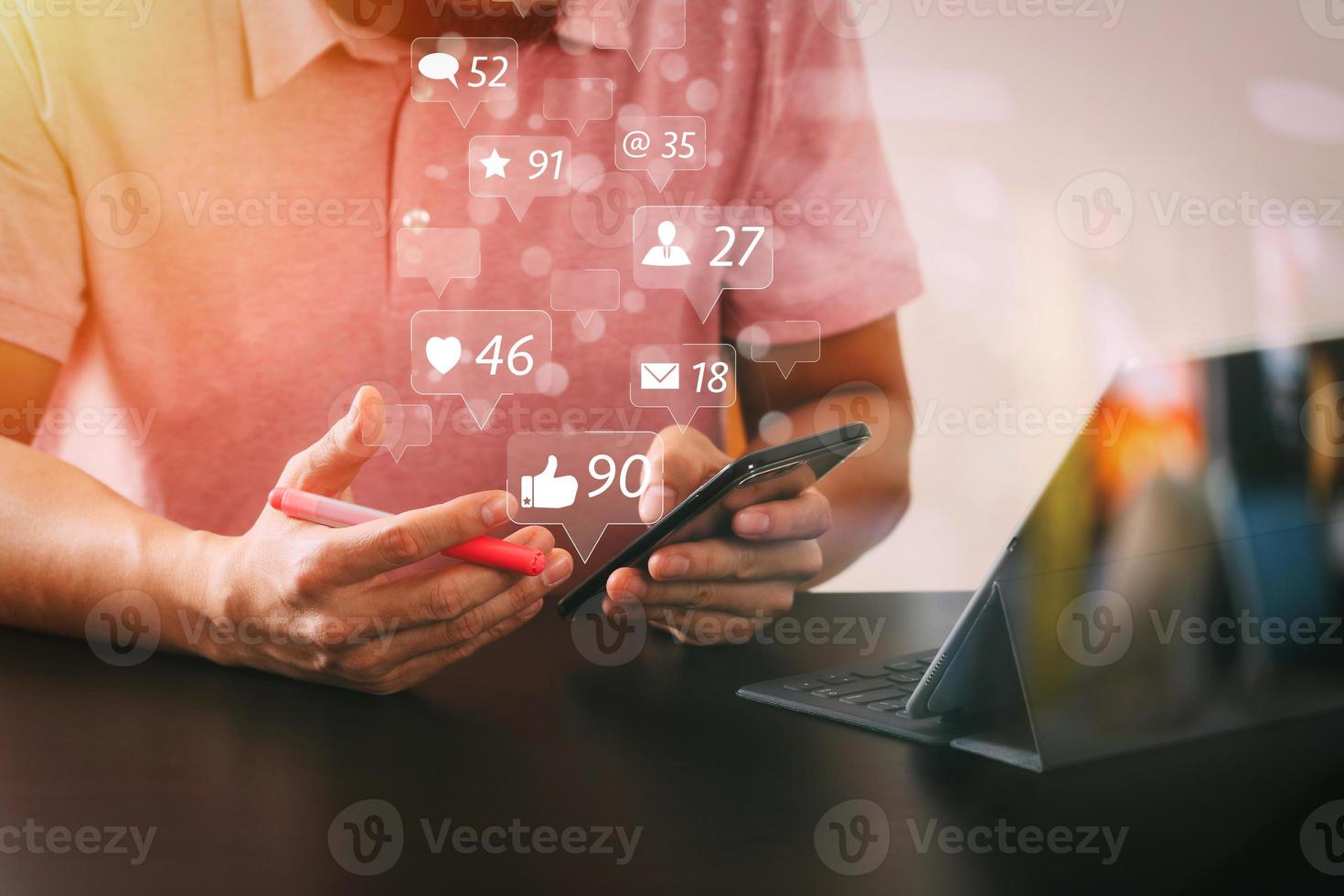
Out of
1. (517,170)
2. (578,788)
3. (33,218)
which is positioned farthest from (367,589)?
(33,218)

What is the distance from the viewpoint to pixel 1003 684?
0.47 m

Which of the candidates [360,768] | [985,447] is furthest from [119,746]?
[985,447]

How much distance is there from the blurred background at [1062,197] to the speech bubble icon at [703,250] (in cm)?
31

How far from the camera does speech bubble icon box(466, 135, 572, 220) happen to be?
1127 millimetres

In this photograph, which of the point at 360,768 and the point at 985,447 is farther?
the point at 985,447

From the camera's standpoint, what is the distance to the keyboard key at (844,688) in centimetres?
55

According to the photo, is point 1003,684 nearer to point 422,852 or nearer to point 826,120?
point 422,852

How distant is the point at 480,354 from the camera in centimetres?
113

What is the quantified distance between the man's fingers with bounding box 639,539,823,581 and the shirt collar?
0.71 m

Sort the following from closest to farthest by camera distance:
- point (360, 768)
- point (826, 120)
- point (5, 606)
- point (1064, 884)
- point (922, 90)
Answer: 1. point (1064, 884)
2. point (360, 768)
3. point (5, 606)
4. point (826, 120)
5. point (922, 90)

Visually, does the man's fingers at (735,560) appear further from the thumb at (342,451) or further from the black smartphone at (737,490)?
the thumb at (342,451)

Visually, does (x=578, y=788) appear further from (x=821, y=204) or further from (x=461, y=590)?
(x=821, y=204)

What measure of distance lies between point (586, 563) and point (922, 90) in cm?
80

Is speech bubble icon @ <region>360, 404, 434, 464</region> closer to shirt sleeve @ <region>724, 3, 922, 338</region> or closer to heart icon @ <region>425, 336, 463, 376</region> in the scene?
heart icon @ <region>425, 336, 463, 376</region>
